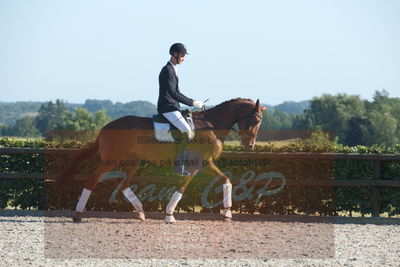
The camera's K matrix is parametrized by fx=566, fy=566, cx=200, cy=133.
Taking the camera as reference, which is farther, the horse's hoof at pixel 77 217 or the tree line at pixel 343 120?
the tree line at pixel 343 120

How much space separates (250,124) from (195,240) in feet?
8.90

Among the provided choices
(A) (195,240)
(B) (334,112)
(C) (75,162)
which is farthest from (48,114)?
(A) (195,240)

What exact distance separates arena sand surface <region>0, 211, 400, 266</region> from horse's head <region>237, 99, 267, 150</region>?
1.68 m

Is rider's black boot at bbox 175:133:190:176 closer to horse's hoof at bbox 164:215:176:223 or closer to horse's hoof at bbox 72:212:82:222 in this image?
horse's hoof at bbox 164:215:176:223

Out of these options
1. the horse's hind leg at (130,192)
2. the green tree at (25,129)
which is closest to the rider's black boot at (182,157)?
the horse's hind leg at (130,192)

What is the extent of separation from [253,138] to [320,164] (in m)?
2.20

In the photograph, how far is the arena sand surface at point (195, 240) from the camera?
8242mm

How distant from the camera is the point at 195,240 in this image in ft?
31.9

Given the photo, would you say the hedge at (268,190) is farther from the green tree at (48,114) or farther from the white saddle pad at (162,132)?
the green tree at (48,114)

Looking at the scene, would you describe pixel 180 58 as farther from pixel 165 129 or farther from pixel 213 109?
pixel 165 129

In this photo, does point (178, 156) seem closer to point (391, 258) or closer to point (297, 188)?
point (297, 188)

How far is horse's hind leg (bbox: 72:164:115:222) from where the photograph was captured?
A: 1112 centimetres

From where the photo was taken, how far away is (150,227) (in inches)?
429

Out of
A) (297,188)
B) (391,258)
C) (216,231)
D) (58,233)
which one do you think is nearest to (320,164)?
(297,188)
